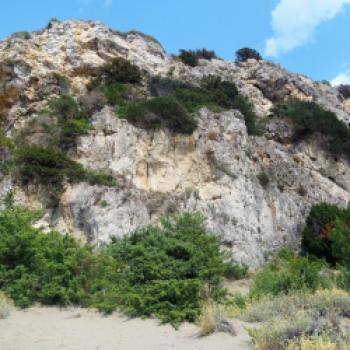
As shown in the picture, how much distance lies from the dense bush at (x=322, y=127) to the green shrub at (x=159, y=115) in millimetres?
9172

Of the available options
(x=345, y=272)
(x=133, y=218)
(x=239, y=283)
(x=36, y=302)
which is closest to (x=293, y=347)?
(x=345, y=272)

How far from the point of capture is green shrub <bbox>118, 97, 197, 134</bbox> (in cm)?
2103

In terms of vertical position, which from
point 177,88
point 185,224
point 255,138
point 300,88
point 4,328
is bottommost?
point 4,328

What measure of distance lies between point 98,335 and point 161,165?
1268 cm

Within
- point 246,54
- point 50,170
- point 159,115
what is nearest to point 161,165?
point 159,115

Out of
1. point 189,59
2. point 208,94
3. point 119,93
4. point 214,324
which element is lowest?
point 214,324

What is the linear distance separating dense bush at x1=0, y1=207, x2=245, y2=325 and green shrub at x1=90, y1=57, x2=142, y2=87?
13592 mm

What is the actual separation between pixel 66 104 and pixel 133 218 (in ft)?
24.8

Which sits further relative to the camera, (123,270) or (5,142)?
(5,142)

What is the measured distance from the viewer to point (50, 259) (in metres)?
11.0

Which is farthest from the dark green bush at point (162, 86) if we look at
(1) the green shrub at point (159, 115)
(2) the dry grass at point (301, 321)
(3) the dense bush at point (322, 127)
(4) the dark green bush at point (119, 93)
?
(2) the dry grass at point (301, 321)

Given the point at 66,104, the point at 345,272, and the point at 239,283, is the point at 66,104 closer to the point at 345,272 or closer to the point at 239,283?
the point at 239,283

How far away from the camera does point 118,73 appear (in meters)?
24.6

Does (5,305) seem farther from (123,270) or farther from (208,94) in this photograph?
(208,94)
